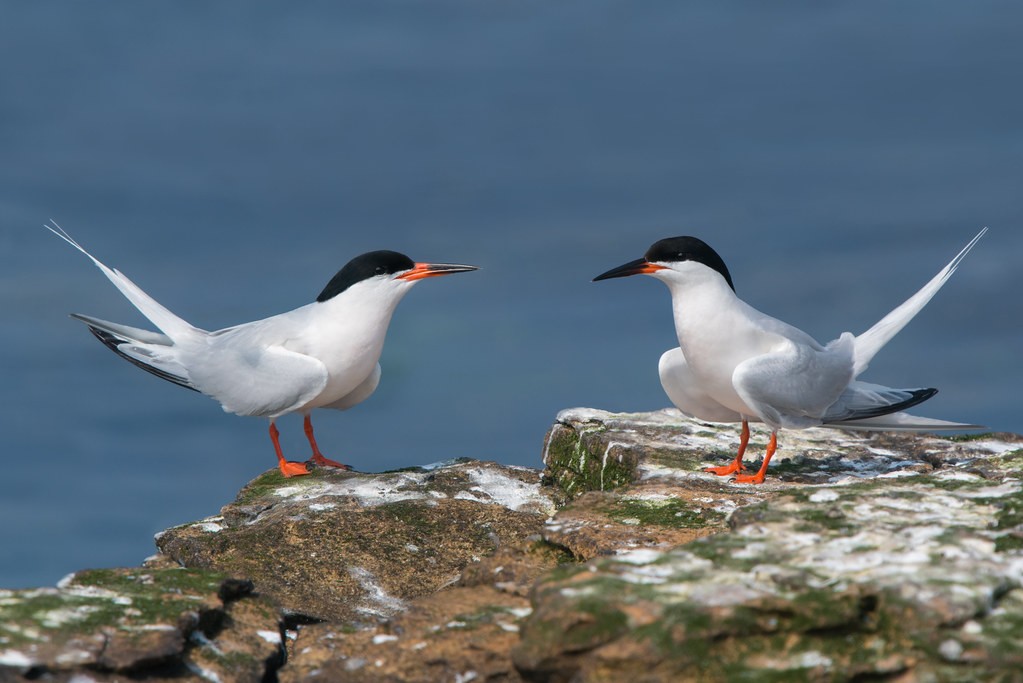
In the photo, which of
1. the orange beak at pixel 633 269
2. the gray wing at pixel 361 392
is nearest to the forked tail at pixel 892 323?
the orange beak at pixel 633 269

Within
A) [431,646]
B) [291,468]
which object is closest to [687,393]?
[291,468]

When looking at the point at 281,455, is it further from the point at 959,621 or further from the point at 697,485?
the point at 959,621

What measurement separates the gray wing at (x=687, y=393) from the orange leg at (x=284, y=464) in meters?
2.67

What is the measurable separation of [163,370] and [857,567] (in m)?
6.00

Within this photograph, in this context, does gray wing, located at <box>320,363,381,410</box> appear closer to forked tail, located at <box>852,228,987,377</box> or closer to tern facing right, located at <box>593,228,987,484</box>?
tern facing right, located at <box>593,228,987,484</box>

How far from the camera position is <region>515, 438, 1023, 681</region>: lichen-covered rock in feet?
12.9

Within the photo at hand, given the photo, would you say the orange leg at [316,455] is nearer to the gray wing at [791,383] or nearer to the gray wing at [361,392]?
the gray wing at [361,392]

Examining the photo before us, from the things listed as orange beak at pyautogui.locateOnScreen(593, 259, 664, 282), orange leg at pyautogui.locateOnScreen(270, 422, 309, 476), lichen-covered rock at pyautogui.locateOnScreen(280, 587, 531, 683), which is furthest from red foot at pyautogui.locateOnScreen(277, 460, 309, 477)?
lichen-covered rock at pyautogui.locateOnScreen(280, 587, 531, 683)

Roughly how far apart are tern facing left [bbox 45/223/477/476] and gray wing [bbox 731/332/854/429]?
7.32ft

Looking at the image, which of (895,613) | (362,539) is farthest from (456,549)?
(895,613)

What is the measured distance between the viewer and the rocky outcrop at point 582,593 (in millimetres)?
4012

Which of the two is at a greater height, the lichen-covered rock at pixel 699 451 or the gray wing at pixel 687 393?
the gray wing at pixel 687 393

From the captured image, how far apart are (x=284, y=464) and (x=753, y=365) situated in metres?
3.40

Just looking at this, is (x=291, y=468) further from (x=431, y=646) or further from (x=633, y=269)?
(x=431, y=646)
